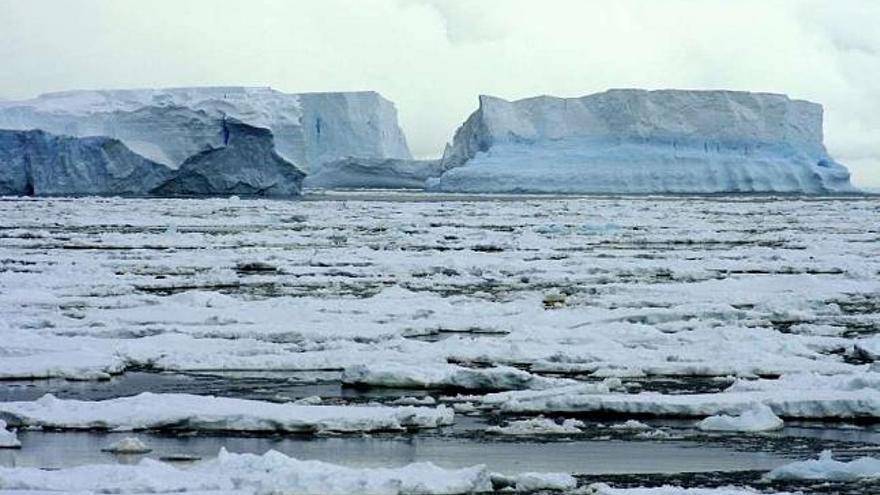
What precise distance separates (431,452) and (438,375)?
1.50 m

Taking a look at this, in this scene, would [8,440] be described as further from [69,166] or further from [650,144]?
[650,144]

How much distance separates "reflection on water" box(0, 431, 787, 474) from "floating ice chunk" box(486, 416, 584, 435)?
196 mm

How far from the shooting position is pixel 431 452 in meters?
4.67

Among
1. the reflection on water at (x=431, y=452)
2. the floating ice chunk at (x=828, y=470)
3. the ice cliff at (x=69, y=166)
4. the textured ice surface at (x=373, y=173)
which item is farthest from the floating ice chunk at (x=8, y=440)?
the textured ice surface at (x=373, y=173)

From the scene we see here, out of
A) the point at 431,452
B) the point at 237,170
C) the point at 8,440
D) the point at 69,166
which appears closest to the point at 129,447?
the point at 8,440

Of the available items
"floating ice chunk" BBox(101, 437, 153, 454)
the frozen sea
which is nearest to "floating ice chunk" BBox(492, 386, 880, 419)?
the frozen sea

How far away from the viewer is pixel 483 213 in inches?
1057

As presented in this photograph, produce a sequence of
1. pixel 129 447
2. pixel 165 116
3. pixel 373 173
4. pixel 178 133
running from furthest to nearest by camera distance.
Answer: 1. pixel 373 173
2. pixel 165 116
3. pixel 178 133
4. pixel 129 447

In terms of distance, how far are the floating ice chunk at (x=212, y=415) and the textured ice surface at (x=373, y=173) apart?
38.3m

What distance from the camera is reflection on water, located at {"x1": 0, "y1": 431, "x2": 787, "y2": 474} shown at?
14.6 ft

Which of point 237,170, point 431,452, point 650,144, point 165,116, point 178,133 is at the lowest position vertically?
point 431,452

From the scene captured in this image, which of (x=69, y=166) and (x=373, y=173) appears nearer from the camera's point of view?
(x=69, y=166)

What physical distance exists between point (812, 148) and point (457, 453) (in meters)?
39.9

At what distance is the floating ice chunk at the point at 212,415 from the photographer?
507cm
